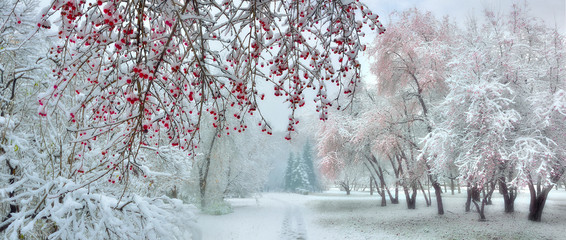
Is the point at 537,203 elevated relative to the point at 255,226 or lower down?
elevated

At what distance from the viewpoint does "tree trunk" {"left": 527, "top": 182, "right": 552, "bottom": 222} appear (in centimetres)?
803

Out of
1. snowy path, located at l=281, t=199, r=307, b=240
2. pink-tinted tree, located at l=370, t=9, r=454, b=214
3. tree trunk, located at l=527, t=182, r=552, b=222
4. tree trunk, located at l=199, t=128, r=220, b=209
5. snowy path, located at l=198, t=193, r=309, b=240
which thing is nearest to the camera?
tree trunk, located at l=527, t=182, r=552, b=222

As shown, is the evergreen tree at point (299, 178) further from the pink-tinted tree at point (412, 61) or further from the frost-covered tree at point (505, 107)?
the frost-covered tree at point (505, 107)

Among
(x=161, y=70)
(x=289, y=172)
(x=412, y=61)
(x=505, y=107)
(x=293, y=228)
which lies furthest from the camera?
(x=289, y=172)

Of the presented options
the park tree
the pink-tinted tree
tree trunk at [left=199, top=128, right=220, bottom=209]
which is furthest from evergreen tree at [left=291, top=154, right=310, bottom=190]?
the park tree

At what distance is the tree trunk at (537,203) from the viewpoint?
8.03 m

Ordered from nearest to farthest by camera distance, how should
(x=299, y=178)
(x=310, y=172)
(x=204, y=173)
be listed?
(x=204, y=173), (x=299, y=178), (x=310, y=172)

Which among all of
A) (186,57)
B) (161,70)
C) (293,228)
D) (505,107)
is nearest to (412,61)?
(505,107)

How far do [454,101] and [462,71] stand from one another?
71cm

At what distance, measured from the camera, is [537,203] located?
26.8 feet

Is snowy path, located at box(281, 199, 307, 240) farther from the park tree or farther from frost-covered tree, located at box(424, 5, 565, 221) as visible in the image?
the park tree

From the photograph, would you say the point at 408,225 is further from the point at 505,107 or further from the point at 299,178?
the point at 299,178

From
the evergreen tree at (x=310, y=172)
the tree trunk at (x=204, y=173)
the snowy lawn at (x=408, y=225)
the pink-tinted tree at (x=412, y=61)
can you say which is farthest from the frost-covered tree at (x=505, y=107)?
the evergreen tree at (x=310, y=172)

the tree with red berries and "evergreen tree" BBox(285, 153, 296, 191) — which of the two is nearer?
the tree with red berries
